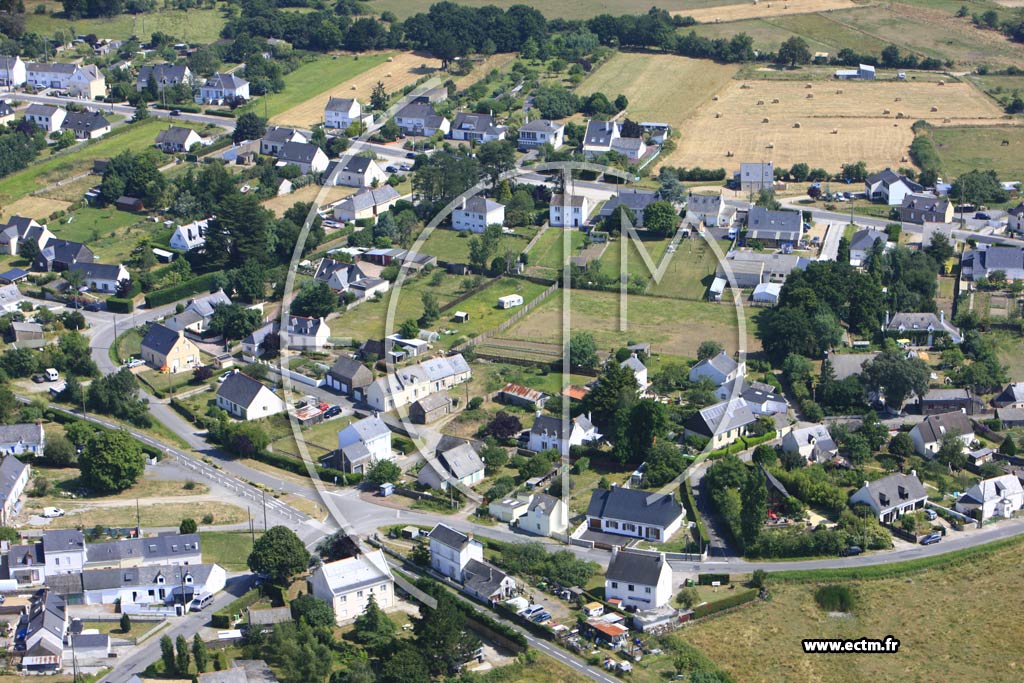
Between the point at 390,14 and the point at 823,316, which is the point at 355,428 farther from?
the point at 390,14

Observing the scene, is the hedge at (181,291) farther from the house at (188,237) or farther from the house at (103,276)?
the house at (188,237)

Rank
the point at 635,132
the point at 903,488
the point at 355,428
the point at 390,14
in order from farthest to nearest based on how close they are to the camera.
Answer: the point at 390,14, the point at 635,132, the point at 355,428, the point at 903,488

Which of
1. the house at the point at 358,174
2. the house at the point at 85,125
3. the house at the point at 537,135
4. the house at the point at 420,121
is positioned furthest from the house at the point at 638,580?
the house at the point at 85,125

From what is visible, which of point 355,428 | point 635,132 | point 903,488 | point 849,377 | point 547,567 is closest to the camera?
point 547,567

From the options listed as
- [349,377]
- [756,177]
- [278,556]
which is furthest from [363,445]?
[756,177]

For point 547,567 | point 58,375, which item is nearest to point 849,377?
point 547,567

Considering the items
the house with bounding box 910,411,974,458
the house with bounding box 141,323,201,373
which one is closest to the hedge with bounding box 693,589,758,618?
the house with bounding box 910,411,974,458

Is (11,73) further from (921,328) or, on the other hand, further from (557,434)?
(921,328)
